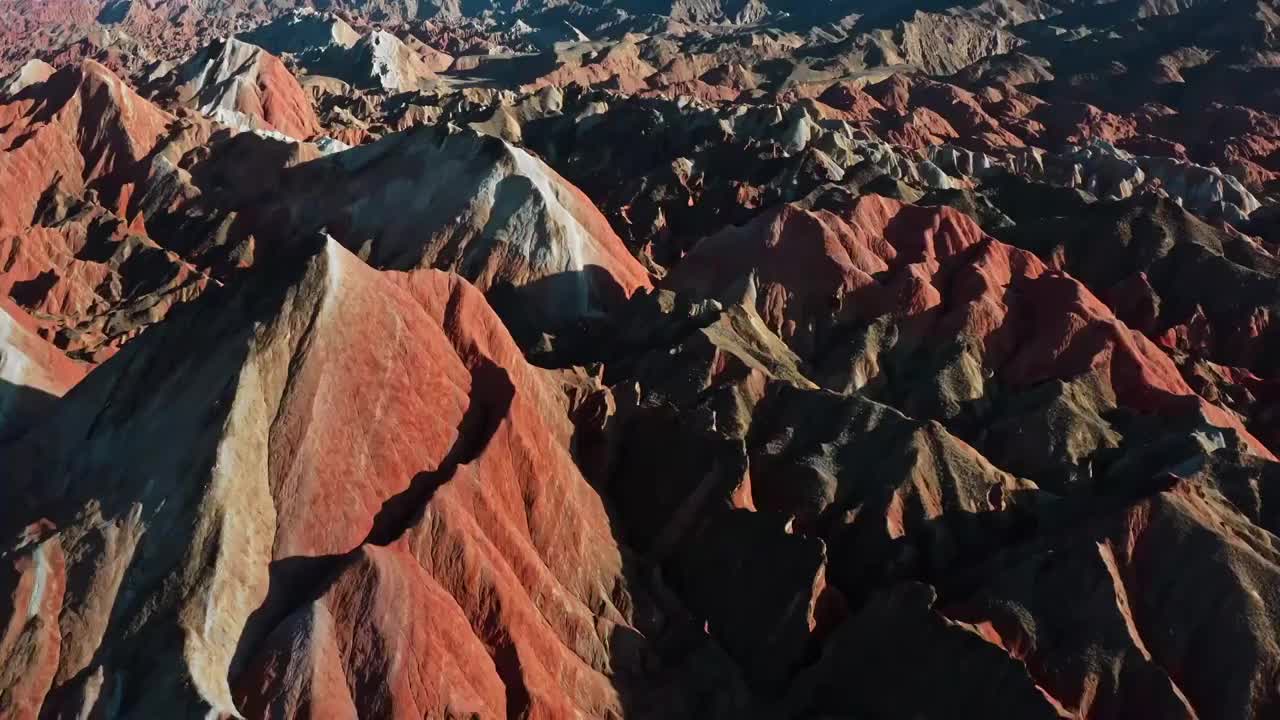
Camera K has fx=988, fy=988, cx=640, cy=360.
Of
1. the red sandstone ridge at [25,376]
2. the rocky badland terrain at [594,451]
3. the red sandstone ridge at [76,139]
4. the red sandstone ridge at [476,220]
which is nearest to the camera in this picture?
the rocky badland terrain at [594,451]

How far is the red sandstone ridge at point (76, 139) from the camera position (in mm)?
69312

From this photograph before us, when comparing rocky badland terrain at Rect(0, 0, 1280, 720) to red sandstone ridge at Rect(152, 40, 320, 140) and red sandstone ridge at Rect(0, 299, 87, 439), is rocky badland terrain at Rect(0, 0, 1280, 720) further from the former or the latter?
red sandstone ridge at Rect(152, 40, 320, 140)

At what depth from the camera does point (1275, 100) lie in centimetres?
13475

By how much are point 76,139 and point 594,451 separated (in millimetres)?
59644

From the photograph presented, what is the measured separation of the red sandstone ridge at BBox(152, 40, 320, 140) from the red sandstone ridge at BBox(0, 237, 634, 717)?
7254cm

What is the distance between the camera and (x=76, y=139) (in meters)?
74.4

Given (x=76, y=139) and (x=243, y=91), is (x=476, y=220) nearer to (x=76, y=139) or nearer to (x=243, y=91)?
(x=76, y=139)

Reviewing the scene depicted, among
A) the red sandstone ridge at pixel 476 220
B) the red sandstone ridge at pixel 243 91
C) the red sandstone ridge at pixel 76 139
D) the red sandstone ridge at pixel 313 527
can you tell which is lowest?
the red sandstone ridge at pixel 243 91

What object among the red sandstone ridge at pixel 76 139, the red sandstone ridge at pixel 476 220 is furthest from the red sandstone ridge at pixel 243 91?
the red sandstone ridge at pixel 476 220

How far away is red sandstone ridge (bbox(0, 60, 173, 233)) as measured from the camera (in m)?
69.3

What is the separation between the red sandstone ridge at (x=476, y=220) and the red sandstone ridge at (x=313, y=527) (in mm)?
21787

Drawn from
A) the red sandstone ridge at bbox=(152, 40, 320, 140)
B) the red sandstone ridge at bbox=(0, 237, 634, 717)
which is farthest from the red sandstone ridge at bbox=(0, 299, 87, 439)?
the red sandstone ridge at bbox=(152, 40, 320, 140)

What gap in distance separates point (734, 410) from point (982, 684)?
15340mm

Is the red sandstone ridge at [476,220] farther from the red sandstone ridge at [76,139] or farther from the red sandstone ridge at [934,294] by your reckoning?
the red sandstone ridge at [76,139]
